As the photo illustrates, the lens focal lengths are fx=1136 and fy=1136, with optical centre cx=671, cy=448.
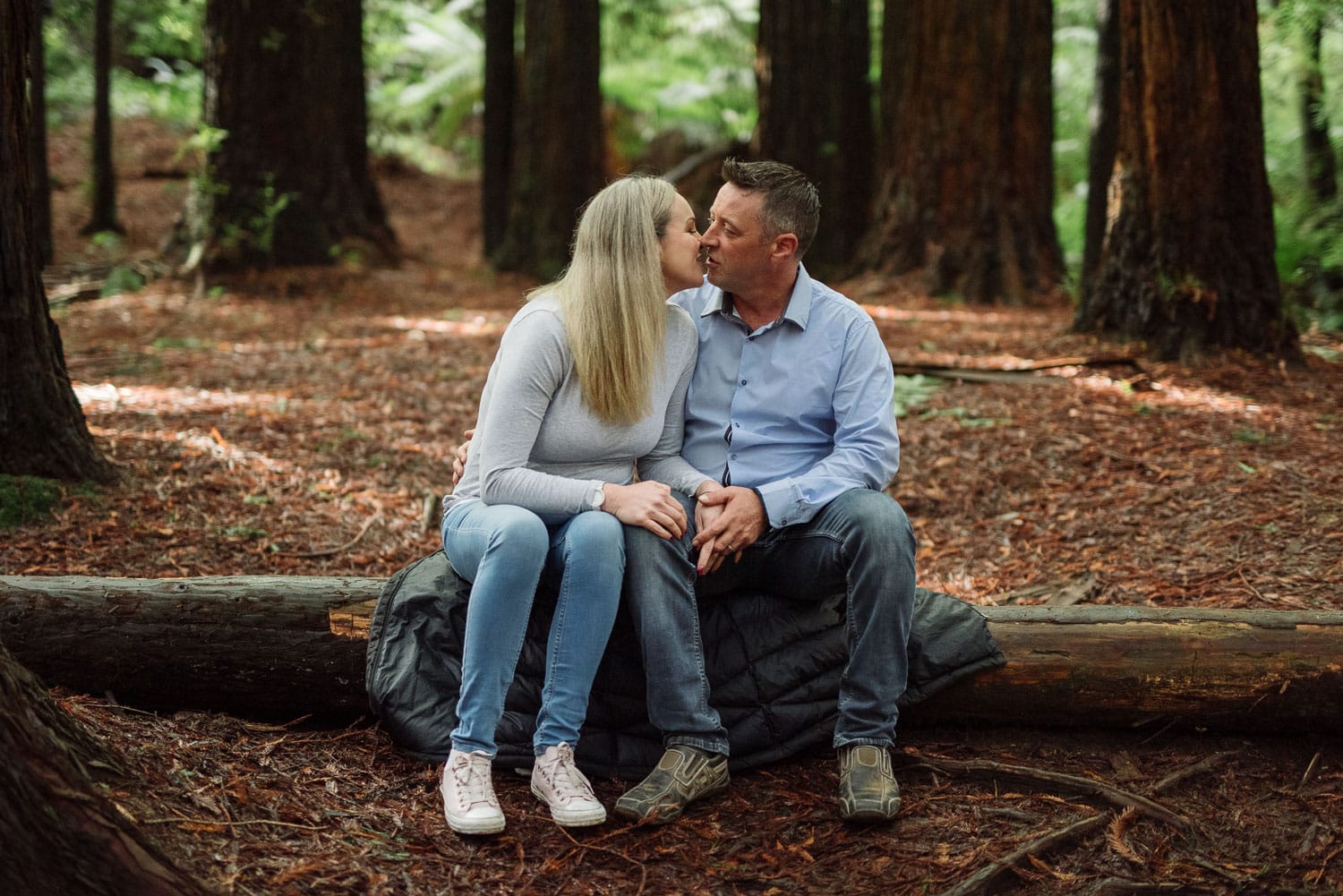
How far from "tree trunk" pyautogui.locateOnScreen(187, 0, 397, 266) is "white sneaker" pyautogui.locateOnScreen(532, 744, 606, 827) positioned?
8061mm

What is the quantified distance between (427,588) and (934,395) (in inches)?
164

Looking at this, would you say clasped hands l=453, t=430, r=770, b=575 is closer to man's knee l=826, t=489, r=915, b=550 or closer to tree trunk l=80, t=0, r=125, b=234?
man's knee l=826, t=489, r=915, b=550

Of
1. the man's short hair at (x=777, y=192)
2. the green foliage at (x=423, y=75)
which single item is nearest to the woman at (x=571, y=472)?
the man's short hair at (x=777, y=192)

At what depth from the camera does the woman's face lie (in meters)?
3.36

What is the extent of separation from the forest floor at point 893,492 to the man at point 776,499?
210mm

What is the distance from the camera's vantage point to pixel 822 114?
37.7ft

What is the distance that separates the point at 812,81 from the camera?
11.3 m

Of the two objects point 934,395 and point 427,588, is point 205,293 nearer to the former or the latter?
point 934,395

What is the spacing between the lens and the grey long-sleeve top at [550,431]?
317 centimetres

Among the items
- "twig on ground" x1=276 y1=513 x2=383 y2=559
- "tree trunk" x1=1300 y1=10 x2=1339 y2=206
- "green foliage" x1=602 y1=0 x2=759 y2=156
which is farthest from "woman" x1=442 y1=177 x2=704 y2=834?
"green foliage" x1=602 y1=0 x2=759 y2=156

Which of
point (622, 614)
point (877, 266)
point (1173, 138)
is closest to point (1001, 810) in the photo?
point (622, 614)

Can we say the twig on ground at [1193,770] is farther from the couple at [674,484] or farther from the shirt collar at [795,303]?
the shirt collar at [795,303]

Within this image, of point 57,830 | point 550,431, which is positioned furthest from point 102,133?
point 57,830

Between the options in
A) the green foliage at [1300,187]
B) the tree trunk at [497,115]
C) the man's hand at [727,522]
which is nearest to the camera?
the man's hand at [727,522]
